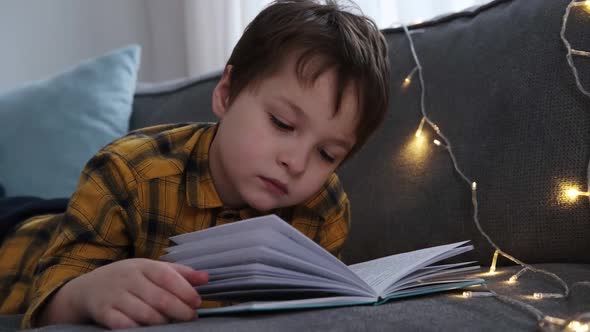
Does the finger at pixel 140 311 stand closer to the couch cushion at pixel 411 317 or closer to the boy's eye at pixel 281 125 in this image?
the couch cushion at pixel 411 317

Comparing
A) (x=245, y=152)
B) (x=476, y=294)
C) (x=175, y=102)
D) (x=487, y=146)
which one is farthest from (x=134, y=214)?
(x=175, y=102)

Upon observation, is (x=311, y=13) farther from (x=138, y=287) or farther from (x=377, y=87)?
(x=138, y=287)

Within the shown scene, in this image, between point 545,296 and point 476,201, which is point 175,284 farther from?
point 476,201

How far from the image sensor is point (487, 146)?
127 centimetres

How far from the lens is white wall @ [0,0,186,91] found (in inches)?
112

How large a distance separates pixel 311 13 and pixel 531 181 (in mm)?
456

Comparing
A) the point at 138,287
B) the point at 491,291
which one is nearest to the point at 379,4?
the point at 491,291

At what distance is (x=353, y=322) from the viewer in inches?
28.5

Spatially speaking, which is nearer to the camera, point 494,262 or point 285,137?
point 285,137

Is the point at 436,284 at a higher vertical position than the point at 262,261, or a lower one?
lower

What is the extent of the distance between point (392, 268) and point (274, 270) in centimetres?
20

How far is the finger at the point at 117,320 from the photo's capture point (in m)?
0.79

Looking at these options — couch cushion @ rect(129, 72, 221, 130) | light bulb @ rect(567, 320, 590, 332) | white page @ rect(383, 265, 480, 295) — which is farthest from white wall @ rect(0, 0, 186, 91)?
light bulb @ rect(567, 320, 590, 332)

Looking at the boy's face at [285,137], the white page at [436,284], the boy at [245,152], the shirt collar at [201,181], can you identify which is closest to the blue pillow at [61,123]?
the boy at [245,152]
